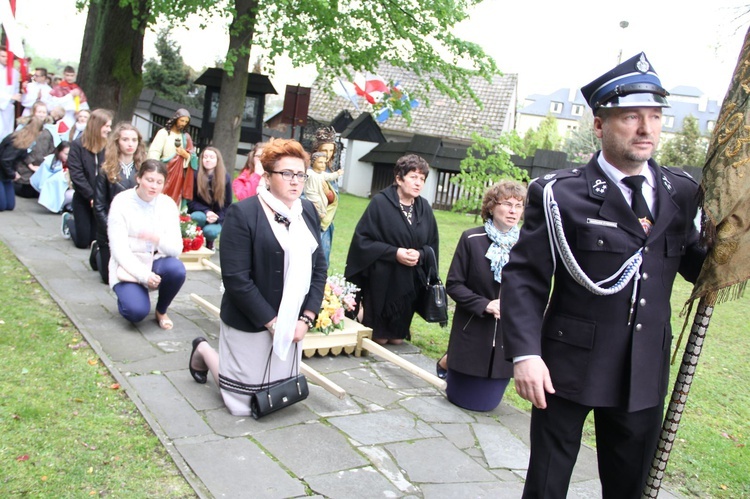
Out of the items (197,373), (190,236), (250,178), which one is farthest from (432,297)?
(250,178)

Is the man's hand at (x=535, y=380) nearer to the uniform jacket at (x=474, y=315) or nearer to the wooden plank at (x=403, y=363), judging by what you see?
the uniform jacket at (x=474, y=315)

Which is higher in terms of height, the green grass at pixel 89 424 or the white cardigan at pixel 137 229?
the white cardigan at pixel 137 229

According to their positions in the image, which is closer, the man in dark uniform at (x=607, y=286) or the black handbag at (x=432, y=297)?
the man in dark uniform at (x=607, y=286)

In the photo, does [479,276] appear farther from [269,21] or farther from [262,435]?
[269,21]

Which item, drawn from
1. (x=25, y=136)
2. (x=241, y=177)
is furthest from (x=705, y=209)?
(x=25, y=136)

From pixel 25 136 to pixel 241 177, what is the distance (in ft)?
13.0

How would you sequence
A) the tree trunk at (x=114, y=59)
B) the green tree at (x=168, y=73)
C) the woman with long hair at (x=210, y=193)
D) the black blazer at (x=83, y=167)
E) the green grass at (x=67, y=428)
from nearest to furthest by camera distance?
1. the green grass at (x=67, y=428)
2. the black blazer at (x=83, y=167)
3. the woman with long hair at (x=210, y=193)
4. the tree trunk at (x=114, y=59)
5. the green tree at (x=168, y=73)

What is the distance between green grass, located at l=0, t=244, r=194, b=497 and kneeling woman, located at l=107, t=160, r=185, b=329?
2.03 ft

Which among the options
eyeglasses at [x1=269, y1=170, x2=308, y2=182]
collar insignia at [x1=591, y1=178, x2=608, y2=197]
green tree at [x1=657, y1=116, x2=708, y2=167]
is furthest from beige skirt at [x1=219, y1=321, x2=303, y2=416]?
green tree at [x1=657, y1=116, x2=708, y2=167]

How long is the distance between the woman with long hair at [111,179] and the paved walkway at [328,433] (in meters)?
1.02

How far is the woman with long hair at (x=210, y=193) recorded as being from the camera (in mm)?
9844

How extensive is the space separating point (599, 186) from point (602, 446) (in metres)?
1.20

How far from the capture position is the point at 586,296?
312cm

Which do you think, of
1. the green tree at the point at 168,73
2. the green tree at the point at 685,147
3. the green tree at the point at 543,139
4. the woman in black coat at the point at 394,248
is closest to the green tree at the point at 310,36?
the woman in black coat at the point at 394,248
